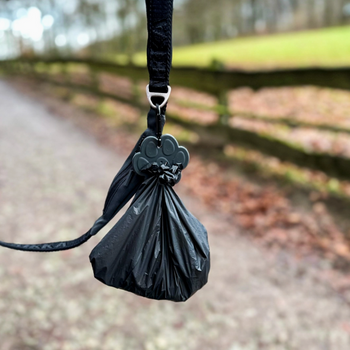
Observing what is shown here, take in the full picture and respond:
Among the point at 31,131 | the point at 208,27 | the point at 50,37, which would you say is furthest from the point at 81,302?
the point at 50,37

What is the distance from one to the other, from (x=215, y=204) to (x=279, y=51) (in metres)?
7.20

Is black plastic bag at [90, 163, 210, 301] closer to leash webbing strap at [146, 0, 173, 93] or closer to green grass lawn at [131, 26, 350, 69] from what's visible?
leash webbing strap at [146, 0, 173, 93]

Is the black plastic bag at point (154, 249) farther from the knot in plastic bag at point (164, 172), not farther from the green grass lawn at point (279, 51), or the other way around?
the green grass lawn at point (279, 51)

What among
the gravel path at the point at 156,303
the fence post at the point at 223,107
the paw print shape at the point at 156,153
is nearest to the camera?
the paw print shape at the point at 156,153

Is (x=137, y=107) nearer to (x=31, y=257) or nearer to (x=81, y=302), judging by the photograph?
(x=31, y=257)

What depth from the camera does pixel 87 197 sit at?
4.38 m

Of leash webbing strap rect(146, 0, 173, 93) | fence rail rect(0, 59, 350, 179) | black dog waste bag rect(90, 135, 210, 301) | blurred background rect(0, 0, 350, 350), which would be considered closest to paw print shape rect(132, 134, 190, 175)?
black dog waste bag rect(90, 135, 210, 301)

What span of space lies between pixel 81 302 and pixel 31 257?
2.45ft

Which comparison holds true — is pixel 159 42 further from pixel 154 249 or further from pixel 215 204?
pixel 215 204

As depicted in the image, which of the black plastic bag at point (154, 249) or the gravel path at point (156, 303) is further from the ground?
the black plastic bag at point (154, 249)

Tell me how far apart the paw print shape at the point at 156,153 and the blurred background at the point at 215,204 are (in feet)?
6.62

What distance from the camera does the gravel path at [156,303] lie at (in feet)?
8.30

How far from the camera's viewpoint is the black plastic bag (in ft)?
2.83

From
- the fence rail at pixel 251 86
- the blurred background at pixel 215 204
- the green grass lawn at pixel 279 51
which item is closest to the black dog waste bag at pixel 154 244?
the blurred background at pixel 215 204
